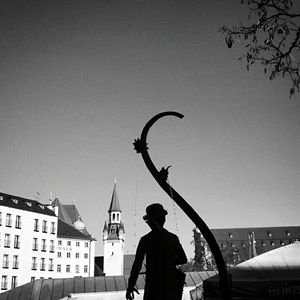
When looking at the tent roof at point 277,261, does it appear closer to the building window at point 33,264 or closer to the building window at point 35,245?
the building window at point 33,264

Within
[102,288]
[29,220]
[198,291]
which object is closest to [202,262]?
[29,220]

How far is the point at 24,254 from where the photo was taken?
6856 cm

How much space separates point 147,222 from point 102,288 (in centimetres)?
994

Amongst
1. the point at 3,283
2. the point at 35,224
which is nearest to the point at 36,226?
the point at 35,224

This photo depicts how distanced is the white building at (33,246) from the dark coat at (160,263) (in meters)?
65.9

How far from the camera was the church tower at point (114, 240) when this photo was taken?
4580 inches

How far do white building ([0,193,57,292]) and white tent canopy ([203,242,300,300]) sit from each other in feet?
211

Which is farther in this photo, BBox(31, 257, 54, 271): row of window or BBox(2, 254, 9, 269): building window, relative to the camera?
BBox(31, 257, 54, 271): row of window

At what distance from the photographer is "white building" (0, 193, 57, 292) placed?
6550 centimetres

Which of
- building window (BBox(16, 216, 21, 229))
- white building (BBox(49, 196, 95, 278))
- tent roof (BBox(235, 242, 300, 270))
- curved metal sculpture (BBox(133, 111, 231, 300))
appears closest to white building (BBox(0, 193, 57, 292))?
building window (BBox(16, 216, 21, 229))

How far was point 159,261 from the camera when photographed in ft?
13.6

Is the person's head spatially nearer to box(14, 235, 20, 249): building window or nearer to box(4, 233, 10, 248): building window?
box(4, 233, 10, 248): building window

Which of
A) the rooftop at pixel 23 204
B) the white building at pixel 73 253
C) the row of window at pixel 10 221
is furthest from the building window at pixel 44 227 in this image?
the white building at pixel 73 253

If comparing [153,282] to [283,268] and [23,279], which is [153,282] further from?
Answer: [23,279]
